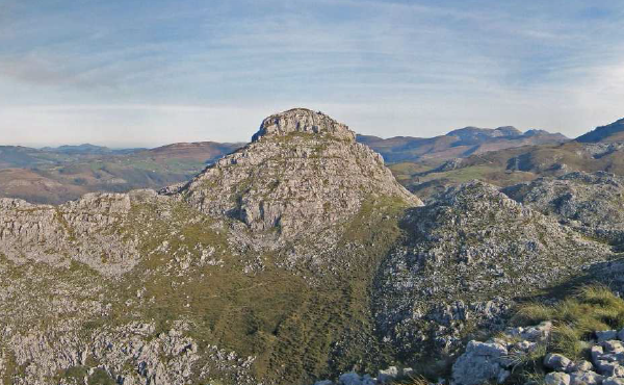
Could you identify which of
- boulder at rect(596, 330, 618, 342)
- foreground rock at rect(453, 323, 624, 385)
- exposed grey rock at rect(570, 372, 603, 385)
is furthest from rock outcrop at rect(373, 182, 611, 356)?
exposed grey rock at rect(570, 372, 603, 385)

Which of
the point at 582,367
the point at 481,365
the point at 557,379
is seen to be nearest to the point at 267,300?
the point at 481,365

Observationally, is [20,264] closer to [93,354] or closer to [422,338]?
[93,354]

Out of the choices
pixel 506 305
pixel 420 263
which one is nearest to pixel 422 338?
pixel 506 305

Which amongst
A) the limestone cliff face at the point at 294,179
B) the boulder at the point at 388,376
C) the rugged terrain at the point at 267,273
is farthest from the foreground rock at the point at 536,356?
the limestone cliff face at the point at 294,179

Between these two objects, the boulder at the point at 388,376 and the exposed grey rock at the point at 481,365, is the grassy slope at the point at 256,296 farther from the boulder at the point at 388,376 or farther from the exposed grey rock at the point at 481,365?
the exposed grey rock at the point at 481,365

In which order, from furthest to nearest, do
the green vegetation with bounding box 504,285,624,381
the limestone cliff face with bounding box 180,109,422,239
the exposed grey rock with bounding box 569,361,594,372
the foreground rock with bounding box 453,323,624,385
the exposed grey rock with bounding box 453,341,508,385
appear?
the limestone cliff face with bounding box 180,109,422,239
the exposed grey rock with bounding box 453,341,508,385
the green vegetation with bounding box 504,285,624,381
the exposed grey rock with bounding box 569,361,594,372
the foreground rock with bounding box 453,323,624,385

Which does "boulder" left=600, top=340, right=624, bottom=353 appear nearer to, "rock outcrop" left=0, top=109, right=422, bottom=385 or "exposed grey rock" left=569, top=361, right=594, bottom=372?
"exposed grey rock" left=569, top=361, right=594, bottom=372
